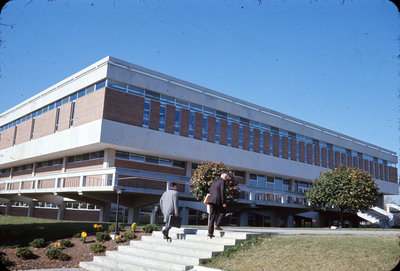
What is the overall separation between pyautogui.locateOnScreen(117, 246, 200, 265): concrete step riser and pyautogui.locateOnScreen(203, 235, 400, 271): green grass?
47 cm

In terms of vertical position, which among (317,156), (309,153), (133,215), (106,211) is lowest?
(133,215)

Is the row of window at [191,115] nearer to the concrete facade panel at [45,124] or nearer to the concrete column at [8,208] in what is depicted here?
the concrete facade panel at [45,124]

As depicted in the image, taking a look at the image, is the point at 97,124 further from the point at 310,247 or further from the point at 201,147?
the point at 310,247

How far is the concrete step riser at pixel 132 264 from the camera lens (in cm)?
959

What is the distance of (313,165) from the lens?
46.9m

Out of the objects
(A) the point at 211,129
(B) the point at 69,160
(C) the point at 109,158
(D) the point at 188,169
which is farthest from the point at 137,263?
(B) the point at 69,160

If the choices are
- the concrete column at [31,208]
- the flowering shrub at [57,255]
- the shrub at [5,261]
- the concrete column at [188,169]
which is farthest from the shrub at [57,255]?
the concrete column at [31,208]

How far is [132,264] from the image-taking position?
10219 mm

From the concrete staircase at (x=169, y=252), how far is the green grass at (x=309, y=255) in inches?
15.5

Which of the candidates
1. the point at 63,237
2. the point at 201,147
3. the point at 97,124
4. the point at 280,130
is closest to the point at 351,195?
the point at 201,147

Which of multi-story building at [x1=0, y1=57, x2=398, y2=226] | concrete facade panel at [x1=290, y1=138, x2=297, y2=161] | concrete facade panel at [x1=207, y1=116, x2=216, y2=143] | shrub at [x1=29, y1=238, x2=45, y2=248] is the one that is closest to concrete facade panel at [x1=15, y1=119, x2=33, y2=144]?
multi-story building at [x1=0, y1=57, x2=398, y2=226]

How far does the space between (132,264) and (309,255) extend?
179 inches

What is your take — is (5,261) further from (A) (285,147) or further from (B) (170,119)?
(A) (285,147)

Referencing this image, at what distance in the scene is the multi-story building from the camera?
29.8 metres
